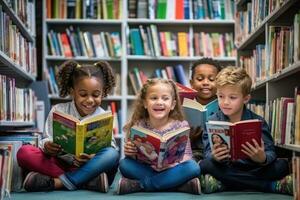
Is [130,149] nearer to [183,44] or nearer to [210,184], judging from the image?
[210,184]

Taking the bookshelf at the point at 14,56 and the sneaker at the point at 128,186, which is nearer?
the sneaker at the point at 128,186

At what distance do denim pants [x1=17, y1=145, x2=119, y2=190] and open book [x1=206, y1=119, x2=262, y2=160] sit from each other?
21.0 inches

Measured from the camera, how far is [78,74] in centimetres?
281

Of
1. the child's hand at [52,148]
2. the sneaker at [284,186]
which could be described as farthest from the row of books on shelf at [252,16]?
the child's hand at [52,148]

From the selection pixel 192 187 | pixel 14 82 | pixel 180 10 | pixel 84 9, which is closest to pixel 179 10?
pixel 180 10

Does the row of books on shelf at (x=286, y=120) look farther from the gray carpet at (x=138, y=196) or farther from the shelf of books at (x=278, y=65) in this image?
the gray carpet at (x=138, y=196)

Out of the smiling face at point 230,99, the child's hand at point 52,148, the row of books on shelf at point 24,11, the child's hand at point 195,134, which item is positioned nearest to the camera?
the child's hand at point 52,148

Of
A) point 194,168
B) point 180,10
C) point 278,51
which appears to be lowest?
point 194,168

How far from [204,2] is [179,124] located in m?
2.46

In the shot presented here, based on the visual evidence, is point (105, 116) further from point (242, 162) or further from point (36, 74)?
point (36, 74)

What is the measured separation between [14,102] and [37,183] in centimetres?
120

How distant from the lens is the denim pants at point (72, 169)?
2484mm

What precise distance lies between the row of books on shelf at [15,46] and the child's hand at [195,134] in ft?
3.95

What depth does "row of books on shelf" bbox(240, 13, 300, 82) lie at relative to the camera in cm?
249
